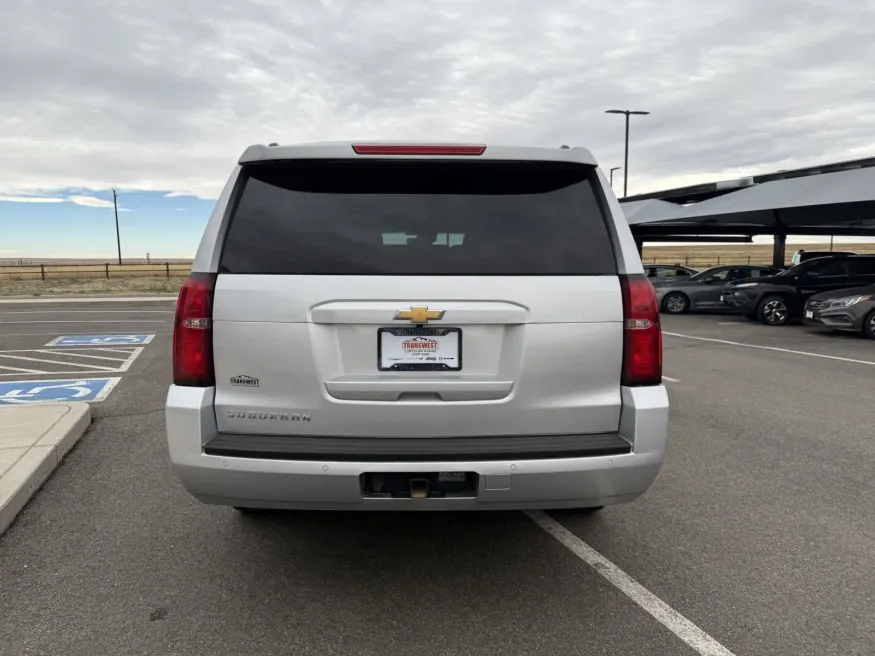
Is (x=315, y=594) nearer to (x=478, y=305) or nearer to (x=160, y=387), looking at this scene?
(x=478, y=305)

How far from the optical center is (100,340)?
12250 mm

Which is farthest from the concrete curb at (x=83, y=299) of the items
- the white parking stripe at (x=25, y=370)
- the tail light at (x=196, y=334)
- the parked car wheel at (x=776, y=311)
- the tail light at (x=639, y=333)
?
the tail light at (x=639, y=333)

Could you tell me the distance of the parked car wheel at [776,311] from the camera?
51.8 ft

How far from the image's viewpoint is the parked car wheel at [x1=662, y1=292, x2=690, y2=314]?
741 inches

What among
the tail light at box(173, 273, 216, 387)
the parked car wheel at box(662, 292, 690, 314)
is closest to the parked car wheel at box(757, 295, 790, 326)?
the parked car wheel at box(662, 292, 690, 314)

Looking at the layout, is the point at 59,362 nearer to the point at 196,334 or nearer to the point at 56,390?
the point at 56,390

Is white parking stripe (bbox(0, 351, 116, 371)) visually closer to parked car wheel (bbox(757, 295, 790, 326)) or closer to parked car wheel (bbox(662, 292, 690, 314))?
parked car wheel (bbox(757, 295, 790, 326))

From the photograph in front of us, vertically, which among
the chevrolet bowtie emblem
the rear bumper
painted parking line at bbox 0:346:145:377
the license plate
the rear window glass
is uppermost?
the rear window glass

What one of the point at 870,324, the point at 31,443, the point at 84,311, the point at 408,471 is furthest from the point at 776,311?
the point at 84,311

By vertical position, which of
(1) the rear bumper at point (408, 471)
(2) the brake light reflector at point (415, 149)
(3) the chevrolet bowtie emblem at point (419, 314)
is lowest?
(1) the rear bumper at point (408, 471)

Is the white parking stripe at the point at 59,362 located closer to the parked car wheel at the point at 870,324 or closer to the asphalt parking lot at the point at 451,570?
the asphalt parking lot at the point at 451,570

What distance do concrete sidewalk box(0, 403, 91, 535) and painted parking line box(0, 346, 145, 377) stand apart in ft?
10.3

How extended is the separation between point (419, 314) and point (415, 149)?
761mm

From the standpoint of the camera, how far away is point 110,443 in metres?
5.36
